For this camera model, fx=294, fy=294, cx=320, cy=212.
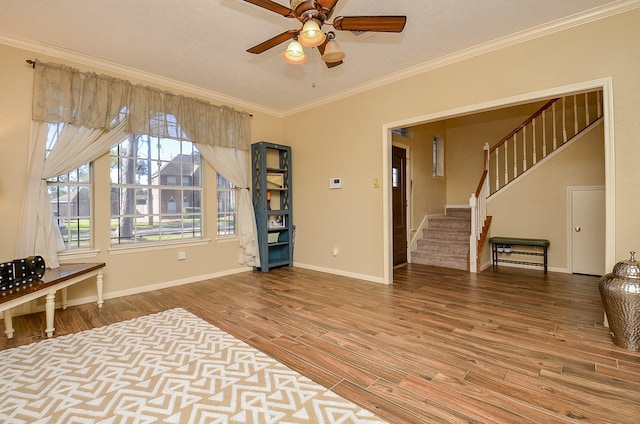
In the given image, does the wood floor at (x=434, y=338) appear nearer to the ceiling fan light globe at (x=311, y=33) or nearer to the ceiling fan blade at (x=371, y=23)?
the ceiling fan light globe at (x=311, y=33)

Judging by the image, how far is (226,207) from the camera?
5.29 metres

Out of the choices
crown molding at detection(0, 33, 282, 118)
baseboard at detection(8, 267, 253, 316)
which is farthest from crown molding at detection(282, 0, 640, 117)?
baseboard at detection(8, 267, 253, 316)

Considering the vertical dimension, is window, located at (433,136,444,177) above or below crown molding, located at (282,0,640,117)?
below

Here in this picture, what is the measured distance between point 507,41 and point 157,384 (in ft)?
15.3

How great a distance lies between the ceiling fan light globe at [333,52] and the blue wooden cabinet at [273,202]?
2998 millimetres

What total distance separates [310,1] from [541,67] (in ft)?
8.80

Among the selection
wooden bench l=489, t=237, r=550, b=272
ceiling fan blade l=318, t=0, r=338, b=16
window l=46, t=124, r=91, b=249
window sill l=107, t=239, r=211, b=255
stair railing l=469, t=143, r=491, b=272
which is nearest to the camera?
ceiling fan blade l=318, t=0, r=338, b=16

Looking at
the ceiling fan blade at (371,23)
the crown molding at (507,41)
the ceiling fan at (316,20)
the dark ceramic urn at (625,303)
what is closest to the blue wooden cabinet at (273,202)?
the crown molding at (507,41)

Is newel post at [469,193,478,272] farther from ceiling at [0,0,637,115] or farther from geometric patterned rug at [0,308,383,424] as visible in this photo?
geometric patterned rug at [0,308,383,424]

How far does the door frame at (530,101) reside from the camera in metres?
2.79

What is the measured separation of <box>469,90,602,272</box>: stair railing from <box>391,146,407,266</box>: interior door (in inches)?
50.7

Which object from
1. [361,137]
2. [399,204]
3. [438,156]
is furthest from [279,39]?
[438,156]

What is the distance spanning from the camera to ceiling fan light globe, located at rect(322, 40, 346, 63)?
95.3 inches

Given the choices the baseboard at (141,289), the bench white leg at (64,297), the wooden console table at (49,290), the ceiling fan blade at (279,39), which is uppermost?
the ceiling fan blade at (279,39)
